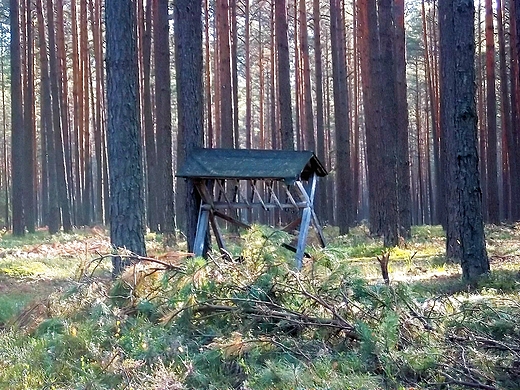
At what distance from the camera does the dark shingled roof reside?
1020 centimetres

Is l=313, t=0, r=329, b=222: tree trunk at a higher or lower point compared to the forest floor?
higher

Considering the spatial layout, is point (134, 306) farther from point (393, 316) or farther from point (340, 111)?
point (340, 111)

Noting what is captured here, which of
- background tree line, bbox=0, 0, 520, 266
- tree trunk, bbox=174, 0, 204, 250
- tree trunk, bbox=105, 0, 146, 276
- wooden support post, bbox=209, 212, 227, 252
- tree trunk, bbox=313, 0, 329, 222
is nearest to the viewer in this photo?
tree trunk, bbox=105, 0, 146, 276

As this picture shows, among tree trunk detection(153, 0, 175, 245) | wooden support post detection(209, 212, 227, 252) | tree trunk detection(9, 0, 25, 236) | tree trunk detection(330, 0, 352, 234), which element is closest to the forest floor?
wooden support post detection(209, 212, 227, 252)

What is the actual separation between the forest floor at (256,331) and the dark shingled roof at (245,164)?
273 cm

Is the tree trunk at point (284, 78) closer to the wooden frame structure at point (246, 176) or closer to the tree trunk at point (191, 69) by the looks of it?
the tree trunk at point (191, 69)

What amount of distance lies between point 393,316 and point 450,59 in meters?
5.89

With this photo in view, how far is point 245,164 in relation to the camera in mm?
10609

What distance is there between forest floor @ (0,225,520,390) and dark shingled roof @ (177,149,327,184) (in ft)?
8.96

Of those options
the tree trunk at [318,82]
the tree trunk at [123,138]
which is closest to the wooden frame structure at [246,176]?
the tree trunk at [123,138]

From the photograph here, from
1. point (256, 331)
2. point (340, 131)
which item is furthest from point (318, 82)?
point (256, 331)

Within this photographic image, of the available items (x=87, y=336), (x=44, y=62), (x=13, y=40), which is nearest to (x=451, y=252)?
(x=87, y=336)

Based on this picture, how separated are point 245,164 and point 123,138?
6.84 feet

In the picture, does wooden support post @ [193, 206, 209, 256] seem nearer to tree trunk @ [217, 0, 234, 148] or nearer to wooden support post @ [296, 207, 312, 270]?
wooden support post @ [296, 207, 312, 270]
